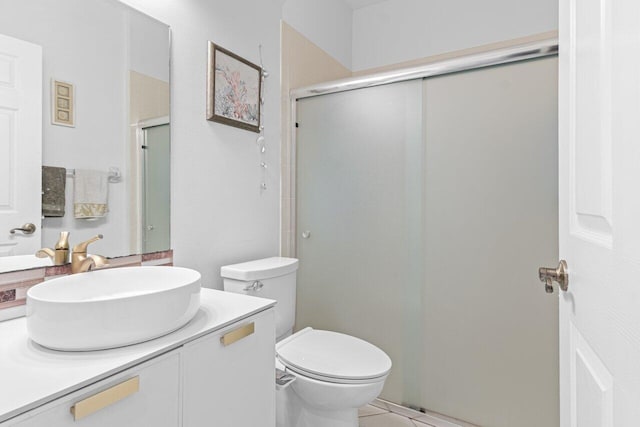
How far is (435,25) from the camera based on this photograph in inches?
95.0

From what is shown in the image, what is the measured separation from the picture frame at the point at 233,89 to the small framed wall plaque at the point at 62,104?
0.53 meters

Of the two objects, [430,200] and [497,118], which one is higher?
[497,118]

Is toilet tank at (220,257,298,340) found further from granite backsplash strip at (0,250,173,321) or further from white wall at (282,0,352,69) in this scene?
white wall at (282,0,352,69)

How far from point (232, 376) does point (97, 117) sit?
0.93m

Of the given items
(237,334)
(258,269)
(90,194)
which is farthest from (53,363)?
(258,269)

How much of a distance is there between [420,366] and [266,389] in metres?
1.03

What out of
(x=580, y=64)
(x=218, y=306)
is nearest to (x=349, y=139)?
(x=218, y=306)

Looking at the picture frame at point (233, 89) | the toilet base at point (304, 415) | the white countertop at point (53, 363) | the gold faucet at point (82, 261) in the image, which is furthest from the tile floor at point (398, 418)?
the picture frame at point (233, 89)

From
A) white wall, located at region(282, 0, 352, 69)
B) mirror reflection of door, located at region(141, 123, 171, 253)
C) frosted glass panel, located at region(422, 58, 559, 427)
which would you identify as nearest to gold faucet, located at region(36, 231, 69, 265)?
mirror reflection of door, located at region(141, 123, 171, 253)

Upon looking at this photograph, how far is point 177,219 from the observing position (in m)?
1.42

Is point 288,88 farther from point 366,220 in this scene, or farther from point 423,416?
point 423,416

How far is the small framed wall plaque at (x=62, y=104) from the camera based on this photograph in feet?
3.49

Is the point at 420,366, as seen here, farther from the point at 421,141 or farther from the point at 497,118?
the point at 497,118

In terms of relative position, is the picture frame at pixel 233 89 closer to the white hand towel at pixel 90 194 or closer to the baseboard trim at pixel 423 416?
the white hand towel at pixel 90 194
